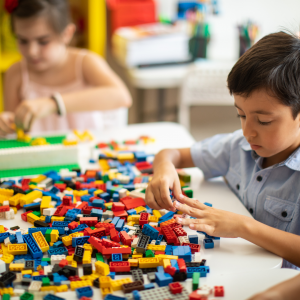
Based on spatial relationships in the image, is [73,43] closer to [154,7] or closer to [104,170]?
[154,7]

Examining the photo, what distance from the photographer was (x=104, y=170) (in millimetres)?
1077

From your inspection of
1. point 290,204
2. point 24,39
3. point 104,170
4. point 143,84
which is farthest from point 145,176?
point 143,84

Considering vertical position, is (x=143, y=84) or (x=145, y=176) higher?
(x=143, y=84)

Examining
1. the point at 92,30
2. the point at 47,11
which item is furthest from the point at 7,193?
the point at 92,30

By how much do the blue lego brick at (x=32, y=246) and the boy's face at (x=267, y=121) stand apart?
478 millimetres

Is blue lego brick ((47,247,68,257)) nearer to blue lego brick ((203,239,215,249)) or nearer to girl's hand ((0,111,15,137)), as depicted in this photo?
blue lego brick ((203,239,215,249))

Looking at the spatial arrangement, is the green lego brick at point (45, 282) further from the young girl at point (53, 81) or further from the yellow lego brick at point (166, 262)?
the young girl at point (53, 81)

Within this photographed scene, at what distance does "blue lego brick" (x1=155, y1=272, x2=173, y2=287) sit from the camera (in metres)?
0.60

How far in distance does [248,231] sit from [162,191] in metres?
0.20

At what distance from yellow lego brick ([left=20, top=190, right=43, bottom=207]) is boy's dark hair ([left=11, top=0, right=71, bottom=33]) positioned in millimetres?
888

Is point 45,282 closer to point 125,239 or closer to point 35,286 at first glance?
point 35,286

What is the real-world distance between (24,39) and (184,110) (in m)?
0.93

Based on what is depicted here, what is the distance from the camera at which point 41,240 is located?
2.32 feet

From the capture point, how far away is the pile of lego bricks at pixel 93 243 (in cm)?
59
